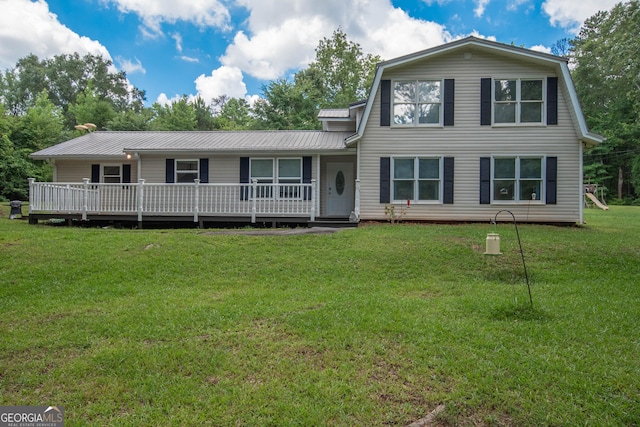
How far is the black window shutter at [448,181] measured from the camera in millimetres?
11977

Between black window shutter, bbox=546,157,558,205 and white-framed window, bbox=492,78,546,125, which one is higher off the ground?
white-framed window, bbox=492,78,546,125

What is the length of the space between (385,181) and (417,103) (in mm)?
2770

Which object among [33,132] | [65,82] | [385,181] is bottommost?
[385,181]

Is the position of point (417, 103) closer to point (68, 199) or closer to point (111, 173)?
point (111, 173)

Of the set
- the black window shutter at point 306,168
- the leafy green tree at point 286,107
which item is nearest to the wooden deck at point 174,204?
the black window shutter at point 306,168

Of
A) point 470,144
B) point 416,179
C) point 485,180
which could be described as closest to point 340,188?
point 416,179

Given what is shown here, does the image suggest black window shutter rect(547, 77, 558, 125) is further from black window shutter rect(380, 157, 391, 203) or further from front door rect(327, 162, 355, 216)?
front door rect(327, 162, 355, 216)

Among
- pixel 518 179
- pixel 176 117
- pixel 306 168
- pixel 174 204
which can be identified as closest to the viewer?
pixel 518 179

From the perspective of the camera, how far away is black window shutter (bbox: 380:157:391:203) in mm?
12180

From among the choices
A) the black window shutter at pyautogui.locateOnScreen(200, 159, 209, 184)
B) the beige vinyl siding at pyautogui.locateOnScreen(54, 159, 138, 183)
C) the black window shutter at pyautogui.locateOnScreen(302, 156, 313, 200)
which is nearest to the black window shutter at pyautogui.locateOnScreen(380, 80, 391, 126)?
the black window shutter at pyautogui.locateOnScreen(302, 156, 313, 200)

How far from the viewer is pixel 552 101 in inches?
462

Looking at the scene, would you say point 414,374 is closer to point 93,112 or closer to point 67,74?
point 93,112

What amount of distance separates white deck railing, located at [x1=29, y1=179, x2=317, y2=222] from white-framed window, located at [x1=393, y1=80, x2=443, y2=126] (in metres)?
3.93

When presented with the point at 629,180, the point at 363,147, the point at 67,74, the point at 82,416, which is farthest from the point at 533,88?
the point at 67,74
